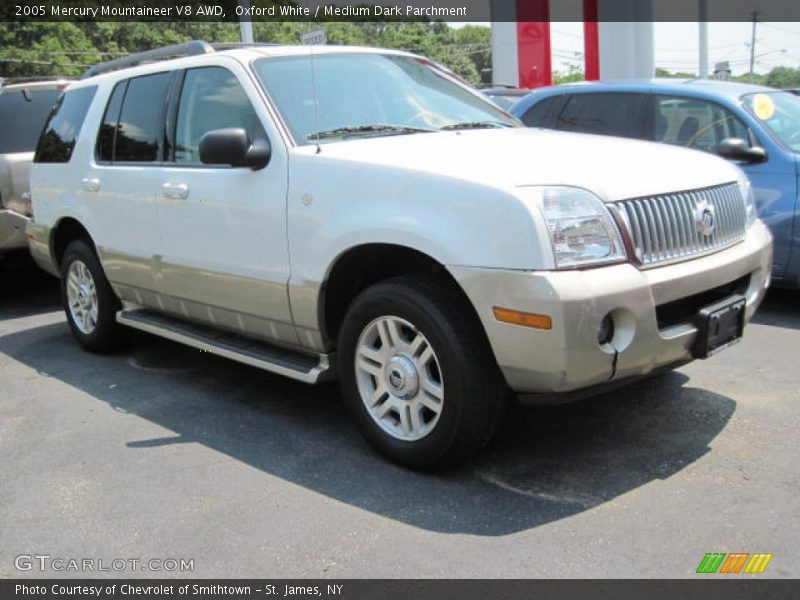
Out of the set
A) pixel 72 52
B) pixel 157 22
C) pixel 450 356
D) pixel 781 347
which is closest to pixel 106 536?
pixel 450 356

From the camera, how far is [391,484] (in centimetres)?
349

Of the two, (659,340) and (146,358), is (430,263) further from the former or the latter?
(146,358)

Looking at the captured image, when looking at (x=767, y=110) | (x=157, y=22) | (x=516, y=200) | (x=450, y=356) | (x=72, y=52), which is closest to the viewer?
(x=516, y=200)

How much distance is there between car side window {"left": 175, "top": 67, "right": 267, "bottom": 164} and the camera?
13.7ft

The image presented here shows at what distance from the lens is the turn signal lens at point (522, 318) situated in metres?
2.95

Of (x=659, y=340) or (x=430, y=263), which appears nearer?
(x=659, y=340)

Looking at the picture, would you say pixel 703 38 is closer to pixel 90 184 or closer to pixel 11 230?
pixel 11 230

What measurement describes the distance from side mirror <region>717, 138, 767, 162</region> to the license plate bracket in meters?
2.69

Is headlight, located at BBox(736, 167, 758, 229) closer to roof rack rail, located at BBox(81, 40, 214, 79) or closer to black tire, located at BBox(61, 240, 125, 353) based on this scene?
roof rack rail, located at BBox(81, 40, 214, 79)

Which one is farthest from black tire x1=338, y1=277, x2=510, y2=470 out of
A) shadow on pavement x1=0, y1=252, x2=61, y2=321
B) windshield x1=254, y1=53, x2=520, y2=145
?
shadow on pavement x1=0, y1=252, x2=61, y2=321

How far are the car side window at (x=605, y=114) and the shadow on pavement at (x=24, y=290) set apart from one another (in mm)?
5082

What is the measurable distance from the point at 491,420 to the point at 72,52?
37.2 m

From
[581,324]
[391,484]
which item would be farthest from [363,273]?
[581,324]

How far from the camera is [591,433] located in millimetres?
3918
